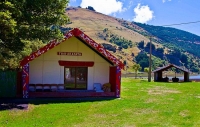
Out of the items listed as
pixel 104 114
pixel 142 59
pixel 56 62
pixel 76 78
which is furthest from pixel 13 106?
pixel 142 59

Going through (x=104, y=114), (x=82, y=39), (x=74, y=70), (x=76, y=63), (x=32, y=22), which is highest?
(x=32, y=22)

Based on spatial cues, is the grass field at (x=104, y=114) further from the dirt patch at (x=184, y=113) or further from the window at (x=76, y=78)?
the window at (x=76, y=78)

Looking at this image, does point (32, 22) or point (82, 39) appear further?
point (82, 39)

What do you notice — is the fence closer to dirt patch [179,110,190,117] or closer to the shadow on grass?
the shadow on grass

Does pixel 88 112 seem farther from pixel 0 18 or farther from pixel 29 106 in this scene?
pixel 0 18

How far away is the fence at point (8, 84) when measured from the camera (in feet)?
69.6

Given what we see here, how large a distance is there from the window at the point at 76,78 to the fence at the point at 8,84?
4.85 meters

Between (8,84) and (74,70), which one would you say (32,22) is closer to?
(8,84)

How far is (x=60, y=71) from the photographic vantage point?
24.4 metres

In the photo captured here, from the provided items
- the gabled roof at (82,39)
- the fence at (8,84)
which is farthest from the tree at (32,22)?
the fence at (8,84)

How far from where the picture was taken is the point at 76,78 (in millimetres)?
25016

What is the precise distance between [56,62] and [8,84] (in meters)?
4.62

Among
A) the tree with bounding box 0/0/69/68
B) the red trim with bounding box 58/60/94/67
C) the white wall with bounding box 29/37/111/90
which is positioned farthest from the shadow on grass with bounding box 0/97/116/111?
the red trim with bounding box 58/60/94/67

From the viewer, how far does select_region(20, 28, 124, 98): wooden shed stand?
2345 cm
